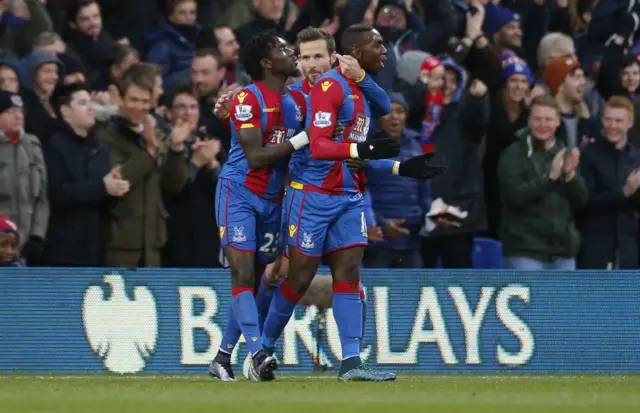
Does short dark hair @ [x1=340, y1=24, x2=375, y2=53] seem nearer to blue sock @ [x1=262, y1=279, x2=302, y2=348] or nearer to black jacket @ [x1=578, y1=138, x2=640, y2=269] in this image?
blue sock @ [x1=262, y1=279, x2=302, y2=348]

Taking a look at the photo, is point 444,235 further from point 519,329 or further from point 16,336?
point 16,336

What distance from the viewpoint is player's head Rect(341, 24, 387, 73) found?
11094mm

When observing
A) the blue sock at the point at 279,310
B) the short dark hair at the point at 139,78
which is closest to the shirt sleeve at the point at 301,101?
the blue sock at the point at 279,310

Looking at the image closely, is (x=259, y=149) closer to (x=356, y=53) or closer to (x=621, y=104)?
(x=356, y=53)

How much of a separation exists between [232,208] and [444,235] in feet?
15.1

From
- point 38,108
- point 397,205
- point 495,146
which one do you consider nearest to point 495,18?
point 495,146

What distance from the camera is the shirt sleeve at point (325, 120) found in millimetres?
10695

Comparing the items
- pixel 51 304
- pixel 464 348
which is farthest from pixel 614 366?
pixel 51 304

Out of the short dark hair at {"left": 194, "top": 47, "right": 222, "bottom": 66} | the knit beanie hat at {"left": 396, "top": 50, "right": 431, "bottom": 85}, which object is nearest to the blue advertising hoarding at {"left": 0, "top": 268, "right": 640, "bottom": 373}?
the short dark hair at {"left": 194, "top": 47, "right": 222, "bottom": 66}

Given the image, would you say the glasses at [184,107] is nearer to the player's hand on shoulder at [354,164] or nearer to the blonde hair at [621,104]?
the player's hand on shoulder at [354,164]

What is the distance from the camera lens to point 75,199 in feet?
45.8

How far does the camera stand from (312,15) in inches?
696

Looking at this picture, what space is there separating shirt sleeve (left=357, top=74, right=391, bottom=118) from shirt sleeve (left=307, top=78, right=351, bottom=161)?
0.25m

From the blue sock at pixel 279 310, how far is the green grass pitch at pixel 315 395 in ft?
1.30
